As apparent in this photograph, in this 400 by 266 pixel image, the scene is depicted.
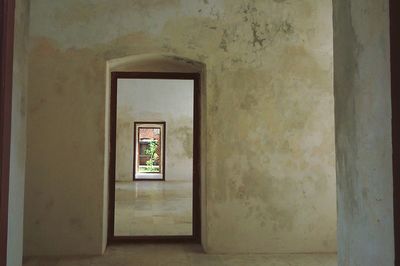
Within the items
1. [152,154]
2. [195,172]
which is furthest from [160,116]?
[195,172]

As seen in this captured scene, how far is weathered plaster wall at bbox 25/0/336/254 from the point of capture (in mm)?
4375

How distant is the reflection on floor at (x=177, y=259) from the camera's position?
4.04 meters

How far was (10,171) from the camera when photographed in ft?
5.64

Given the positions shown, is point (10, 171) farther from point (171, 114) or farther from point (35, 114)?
point (171, 114)

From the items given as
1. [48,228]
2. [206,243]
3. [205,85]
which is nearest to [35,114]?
[48,228]

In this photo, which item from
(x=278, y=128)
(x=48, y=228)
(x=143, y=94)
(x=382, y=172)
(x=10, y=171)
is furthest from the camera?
(x=143, y=94)

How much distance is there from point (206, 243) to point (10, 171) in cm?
306

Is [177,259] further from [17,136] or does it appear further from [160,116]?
[160,116]

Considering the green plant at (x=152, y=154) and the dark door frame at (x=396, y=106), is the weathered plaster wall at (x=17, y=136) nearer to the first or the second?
the dark door frame at (x=396, y=106)

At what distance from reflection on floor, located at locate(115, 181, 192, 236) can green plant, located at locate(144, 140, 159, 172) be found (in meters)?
6.06

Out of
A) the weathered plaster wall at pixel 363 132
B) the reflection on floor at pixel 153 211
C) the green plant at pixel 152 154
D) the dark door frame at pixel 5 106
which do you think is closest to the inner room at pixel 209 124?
the reflection on floor at pixel 153 211

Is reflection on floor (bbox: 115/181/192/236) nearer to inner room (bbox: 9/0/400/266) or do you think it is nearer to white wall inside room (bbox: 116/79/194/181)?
inner room (bbox: 9/0/400/266)

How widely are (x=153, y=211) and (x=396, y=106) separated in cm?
614

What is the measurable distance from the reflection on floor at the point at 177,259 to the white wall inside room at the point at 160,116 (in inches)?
342
